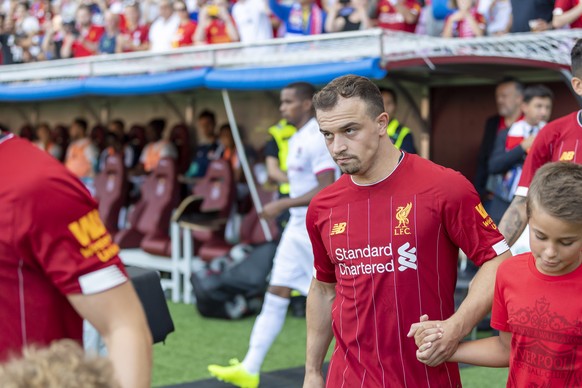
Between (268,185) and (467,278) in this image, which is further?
(268,185)

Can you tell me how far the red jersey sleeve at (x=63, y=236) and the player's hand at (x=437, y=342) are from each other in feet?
3.49

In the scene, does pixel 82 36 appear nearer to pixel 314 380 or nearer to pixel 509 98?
pixel 509 98

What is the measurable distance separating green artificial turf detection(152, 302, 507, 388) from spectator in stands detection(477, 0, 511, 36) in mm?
3432

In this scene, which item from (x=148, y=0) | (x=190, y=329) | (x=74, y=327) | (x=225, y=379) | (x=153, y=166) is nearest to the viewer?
(x=74, y=327)

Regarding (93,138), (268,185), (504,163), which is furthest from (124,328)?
(93,138)

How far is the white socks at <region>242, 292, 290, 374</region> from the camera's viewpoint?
5.98 meters

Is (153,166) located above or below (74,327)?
below

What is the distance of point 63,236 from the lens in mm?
2053

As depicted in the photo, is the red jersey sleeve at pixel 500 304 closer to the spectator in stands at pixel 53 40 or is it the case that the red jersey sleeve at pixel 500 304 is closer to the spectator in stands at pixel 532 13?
the spectator in stands at pixel 532 13

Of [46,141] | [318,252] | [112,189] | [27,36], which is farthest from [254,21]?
[318,252]

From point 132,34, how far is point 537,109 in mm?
8258

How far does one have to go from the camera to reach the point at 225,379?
604cm

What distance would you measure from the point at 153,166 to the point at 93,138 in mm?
2263

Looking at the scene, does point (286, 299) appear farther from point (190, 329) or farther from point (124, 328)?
point (124, 328)
